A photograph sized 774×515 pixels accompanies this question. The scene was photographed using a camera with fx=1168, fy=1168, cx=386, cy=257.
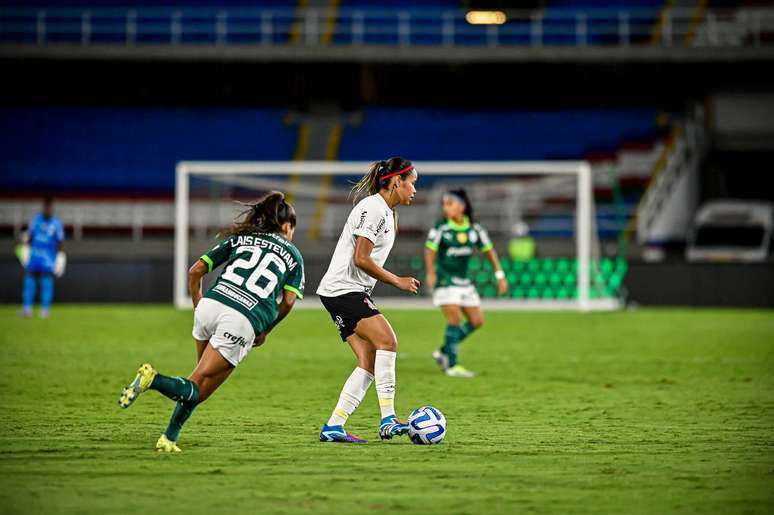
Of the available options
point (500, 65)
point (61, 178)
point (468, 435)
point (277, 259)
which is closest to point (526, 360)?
point (468, 435)

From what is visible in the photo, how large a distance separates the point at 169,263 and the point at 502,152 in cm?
1256

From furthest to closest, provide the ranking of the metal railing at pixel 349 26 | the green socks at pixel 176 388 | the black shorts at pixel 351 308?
the metal railing at pixel 349 26 < the black shorts at pixel 351 308 < the green socks at pixel 176 388

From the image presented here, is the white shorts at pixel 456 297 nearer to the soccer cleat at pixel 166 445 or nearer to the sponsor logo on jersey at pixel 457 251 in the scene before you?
the sponsor logo on jersey at pixel 457 251

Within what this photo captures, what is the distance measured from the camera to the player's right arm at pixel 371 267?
23.8 ft

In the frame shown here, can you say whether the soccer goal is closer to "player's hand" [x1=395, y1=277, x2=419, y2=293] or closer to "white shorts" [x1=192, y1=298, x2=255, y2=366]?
"player's hand" [x1=395, y1=277, x2=419, y2=293]

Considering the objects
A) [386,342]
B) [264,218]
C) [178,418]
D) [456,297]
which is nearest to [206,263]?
[264,218]

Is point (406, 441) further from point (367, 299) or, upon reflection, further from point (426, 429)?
point (367, 299)

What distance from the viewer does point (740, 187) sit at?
125 ft

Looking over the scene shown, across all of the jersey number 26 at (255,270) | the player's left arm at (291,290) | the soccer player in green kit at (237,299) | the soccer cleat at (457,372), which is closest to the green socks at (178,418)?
the soccer player in green kit at (237,299)

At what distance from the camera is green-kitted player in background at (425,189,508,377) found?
41.1 ft

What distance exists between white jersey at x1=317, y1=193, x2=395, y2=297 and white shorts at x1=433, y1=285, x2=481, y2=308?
15.8ft

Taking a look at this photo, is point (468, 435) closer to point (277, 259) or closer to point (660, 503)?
point (277, 259)

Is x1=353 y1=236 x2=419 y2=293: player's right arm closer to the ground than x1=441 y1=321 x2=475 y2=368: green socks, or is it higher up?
higher up

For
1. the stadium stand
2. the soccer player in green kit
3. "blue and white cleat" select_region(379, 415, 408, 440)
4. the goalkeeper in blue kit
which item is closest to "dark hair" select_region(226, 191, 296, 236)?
the soccer player in green kit
